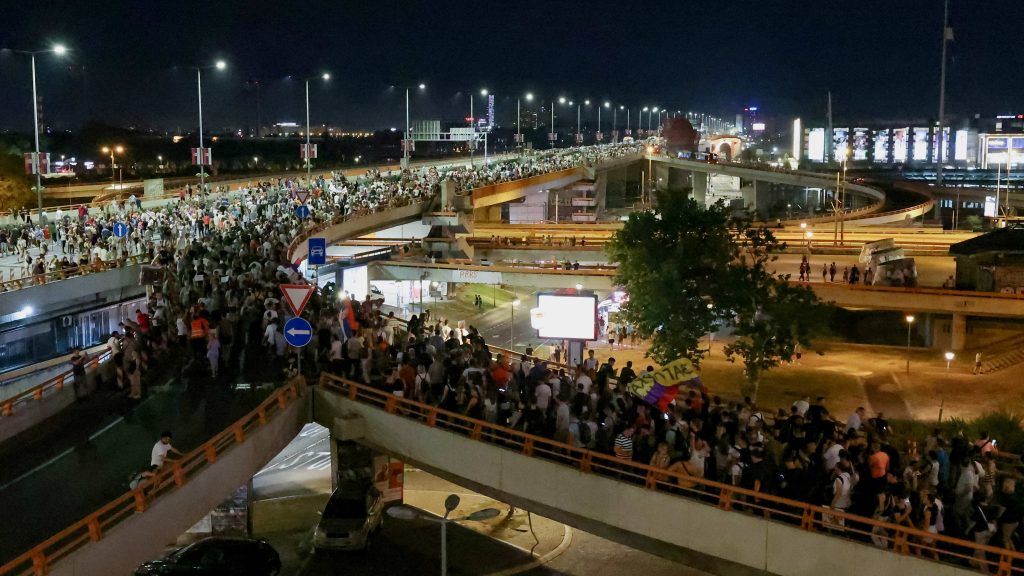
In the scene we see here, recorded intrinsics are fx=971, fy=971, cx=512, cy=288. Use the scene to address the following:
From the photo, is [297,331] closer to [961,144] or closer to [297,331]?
[297,331]

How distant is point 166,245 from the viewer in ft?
Answer: 98.9

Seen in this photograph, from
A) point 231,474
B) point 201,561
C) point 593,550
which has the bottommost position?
point 593,550

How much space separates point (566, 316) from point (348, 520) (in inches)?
425

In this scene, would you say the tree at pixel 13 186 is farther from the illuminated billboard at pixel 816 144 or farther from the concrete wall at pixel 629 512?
the illuminated billboard at pixel 816 144

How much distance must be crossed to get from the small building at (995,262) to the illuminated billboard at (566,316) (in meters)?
18.8

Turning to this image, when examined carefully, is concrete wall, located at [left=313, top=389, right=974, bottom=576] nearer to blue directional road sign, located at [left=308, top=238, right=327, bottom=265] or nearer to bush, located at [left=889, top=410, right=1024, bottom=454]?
blue directional road sign, located at [left=308, top=238, right=327, bottom=265]

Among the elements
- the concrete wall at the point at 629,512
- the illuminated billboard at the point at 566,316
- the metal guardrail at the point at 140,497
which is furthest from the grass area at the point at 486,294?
the metal guardrail at the point at 140,497

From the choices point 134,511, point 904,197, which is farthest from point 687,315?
point 904,197

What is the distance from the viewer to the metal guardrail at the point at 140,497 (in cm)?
1046

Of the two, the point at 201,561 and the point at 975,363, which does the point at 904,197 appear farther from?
the point at 201,561

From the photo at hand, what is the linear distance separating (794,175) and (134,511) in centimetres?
10066

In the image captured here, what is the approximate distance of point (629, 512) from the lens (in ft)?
50.2

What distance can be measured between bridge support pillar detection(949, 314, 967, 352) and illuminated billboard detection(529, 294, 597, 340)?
19125 mm

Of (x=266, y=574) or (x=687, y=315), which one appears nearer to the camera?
(x=266, y=574)
